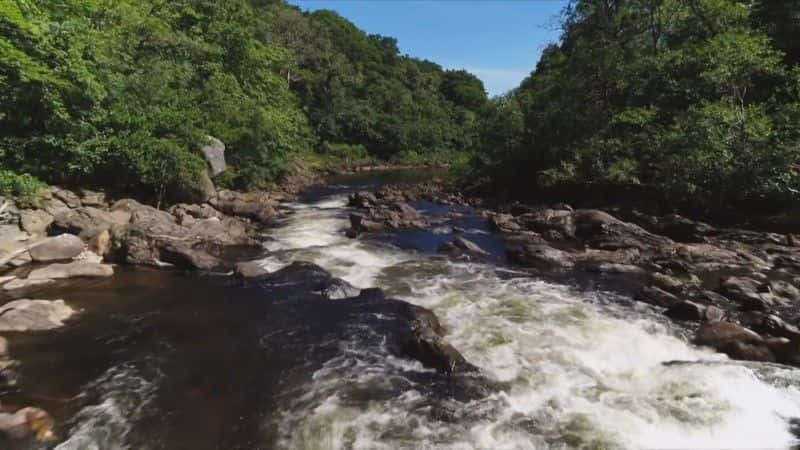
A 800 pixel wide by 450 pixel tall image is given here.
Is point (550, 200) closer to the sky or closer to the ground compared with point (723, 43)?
closer to the ground

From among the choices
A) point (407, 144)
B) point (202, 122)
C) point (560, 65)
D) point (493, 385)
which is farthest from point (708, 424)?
point (407, 144)

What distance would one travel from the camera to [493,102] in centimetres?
3334

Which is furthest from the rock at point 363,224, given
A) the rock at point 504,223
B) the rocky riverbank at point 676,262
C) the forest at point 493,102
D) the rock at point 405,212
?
the forest at point 493,102

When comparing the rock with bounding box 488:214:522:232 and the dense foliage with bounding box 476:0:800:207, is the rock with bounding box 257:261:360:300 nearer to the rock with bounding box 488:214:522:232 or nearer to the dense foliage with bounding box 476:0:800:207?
the rock with bounding box 488:214:522:232

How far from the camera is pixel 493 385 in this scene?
7543 millimetres

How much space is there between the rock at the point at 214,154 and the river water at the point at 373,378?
10825mm

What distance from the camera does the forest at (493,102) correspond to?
15.6 meters

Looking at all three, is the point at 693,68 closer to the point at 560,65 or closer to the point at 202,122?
the point at 560,65

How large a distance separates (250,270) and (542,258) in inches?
352

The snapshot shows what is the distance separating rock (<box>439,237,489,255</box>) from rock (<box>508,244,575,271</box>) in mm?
1307

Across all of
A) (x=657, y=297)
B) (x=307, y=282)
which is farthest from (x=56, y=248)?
(x=657, y=297)

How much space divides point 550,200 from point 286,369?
71.2ft

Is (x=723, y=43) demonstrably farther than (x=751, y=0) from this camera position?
No

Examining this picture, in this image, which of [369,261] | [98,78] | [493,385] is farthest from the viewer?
[98,78]
